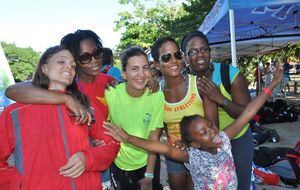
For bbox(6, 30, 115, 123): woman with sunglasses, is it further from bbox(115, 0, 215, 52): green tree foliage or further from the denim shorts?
bbox(115, 0, 215, 52): green tree foliage

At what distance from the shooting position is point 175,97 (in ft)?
9.16

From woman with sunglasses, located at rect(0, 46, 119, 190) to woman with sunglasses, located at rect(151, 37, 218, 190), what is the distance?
89cm

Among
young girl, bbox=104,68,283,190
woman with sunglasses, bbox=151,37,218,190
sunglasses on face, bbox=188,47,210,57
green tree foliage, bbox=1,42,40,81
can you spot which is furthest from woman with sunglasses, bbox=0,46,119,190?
green tree foliage, bbox=1,42,40,81

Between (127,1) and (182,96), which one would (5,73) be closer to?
(182,96)

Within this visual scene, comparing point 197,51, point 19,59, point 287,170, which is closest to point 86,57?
point 197,51

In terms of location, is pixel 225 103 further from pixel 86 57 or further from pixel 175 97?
pixel 86 57

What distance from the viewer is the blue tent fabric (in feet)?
16.2

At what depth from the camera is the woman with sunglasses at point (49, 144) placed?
177cm

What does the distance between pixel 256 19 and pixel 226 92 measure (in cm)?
637

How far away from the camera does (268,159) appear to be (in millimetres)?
5543

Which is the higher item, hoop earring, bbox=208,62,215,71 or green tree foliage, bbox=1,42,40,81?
green tree foliage, bbox=1,42,40,81

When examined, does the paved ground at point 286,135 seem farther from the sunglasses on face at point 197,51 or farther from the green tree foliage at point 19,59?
the green tree foliage at point 19,59

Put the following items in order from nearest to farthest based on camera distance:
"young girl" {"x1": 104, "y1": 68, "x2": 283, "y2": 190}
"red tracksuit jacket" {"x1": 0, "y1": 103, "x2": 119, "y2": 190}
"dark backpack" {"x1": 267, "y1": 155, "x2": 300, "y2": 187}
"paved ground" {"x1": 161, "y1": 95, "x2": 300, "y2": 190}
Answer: "red tracksuit jacket" {"x1": 0, "y1": 103, "x2": 119, "y2": 190} < "young girl" {"x1": 104, "y1": 68, "x2": 283, "y2": 190} < "dark backpack" {"x1": 267, "y1": 155, "x2": 300, "y2": 187} < "paved ground" {"x1": 161, "y1": 95, "x2": 300, "y2": 190}

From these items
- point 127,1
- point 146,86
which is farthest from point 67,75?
point 127,1
